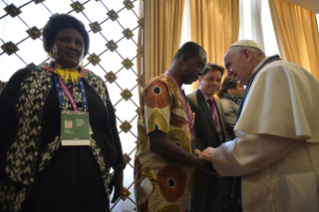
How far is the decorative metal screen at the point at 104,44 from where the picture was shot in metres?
2.04

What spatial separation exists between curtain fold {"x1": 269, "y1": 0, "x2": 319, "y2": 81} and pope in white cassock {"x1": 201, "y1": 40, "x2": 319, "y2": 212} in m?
2.59

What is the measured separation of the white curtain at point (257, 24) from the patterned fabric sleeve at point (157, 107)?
254cm

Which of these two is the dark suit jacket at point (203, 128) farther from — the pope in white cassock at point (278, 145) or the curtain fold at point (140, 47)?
the curtain fold at point (140, 47)

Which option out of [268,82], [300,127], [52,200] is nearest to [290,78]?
[268,82]

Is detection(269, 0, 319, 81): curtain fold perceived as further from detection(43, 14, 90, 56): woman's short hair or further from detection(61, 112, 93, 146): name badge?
detection(61, 112, 93, 146): name badge

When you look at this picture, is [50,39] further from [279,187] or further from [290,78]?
[279,187]

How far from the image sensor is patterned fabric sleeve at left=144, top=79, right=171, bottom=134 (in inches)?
44.9

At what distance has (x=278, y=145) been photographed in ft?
3.48

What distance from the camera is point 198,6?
299cm

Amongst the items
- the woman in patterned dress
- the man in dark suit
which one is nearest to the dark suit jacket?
the man in dark suit

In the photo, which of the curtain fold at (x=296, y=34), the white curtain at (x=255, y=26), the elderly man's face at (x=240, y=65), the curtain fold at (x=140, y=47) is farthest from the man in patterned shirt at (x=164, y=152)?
the curtain fold at (x=296, y=34)

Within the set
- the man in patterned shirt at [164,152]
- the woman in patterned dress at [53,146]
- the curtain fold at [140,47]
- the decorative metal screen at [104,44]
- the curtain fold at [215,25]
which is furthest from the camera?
the curtain fold at [215,25]

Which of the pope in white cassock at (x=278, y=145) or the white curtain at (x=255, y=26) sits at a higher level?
the white curtain at (x=255, y=26)

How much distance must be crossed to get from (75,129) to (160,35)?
1.77m
